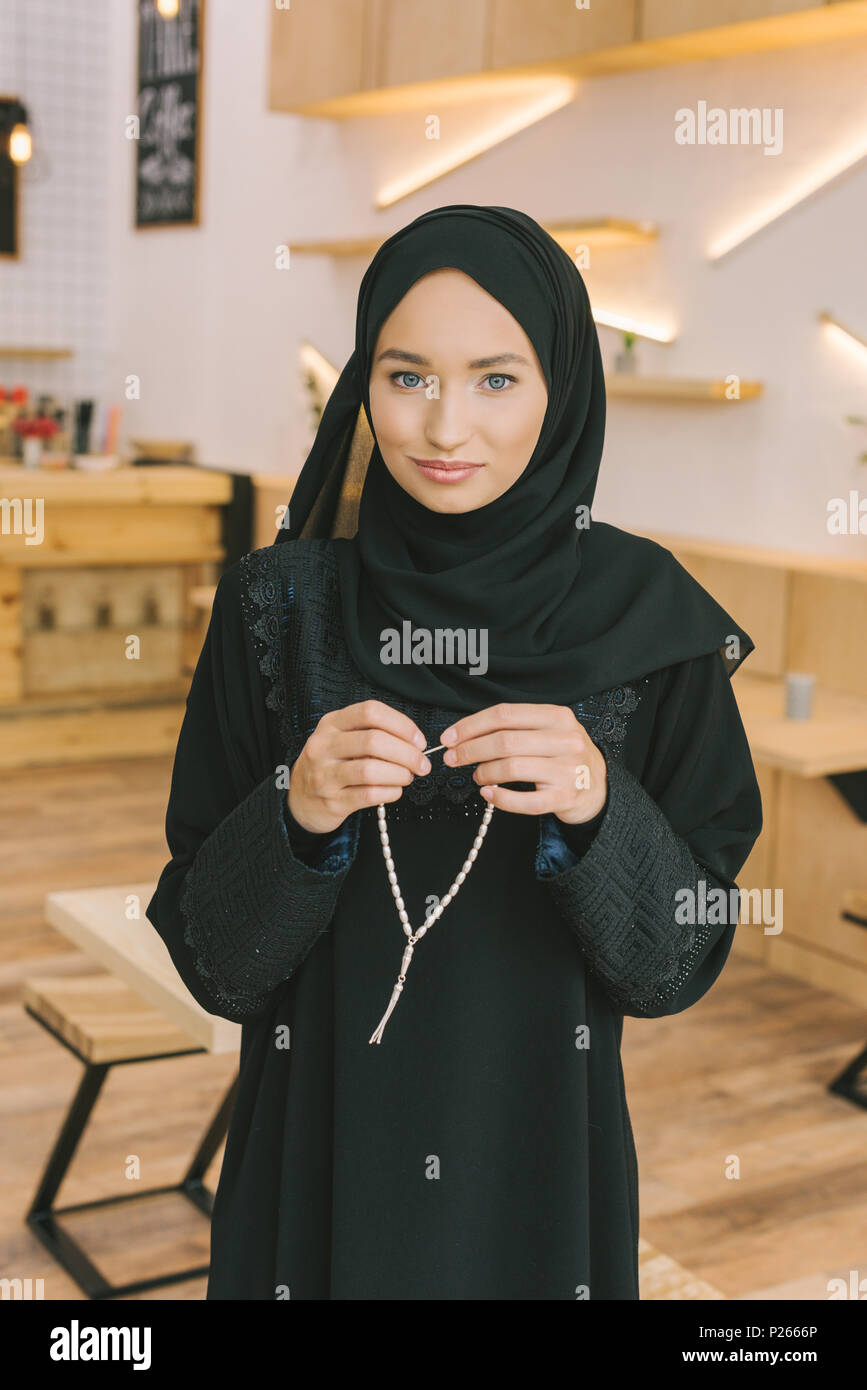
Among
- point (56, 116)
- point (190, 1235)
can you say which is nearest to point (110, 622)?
point (56, 116)

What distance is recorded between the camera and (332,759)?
3.09ft

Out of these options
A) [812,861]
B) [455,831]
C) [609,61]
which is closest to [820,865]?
[812,861]

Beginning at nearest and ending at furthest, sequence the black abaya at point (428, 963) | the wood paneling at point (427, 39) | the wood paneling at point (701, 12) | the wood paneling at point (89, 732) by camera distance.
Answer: the black abaya at point (428, 963)
the wood paneling at point (701, 12)
the wood paneling at point (427, 39)
the wood paneling at point (89, 732)

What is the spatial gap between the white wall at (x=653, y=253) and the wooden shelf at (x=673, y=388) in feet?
0.15

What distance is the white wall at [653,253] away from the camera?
12.5 feet

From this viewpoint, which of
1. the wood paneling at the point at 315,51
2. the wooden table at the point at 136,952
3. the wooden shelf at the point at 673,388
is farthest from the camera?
the wood paneling at the point at 315,51

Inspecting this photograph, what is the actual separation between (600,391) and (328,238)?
16.2 ft

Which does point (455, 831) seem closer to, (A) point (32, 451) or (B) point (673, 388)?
(B) point (673, 388)

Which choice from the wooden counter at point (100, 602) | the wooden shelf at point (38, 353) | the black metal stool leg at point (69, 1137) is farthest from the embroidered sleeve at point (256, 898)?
the wooden shelf at point (38, 353)

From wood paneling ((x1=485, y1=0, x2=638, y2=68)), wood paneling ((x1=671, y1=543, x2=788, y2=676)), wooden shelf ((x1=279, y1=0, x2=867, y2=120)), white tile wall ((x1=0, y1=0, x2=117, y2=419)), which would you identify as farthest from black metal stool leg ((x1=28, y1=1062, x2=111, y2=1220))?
white tile wall ((x1=0, y1=0, x2=117, y2=419))

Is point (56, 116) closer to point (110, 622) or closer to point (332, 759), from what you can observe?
point (110, 622)

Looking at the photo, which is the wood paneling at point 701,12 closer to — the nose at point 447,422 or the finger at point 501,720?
the nose at point 447,422

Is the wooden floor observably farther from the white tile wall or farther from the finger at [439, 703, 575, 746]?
the white tile wall

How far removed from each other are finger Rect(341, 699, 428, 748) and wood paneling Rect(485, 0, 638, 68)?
3.59m
